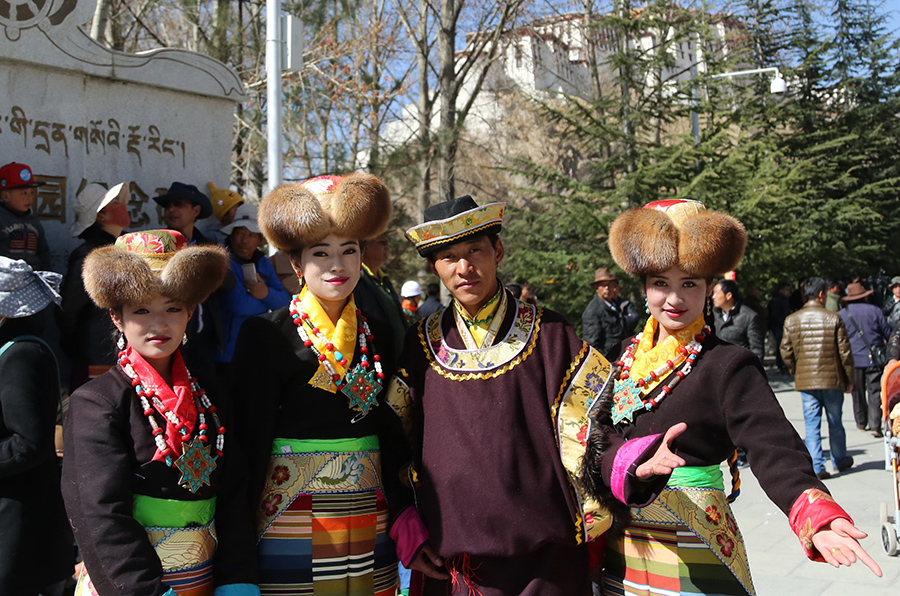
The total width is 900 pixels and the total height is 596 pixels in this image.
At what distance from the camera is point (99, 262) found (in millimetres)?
2438

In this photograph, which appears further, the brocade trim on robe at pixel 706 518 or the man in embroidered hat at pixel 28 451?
the man in embroidered hat at pixel 28 451

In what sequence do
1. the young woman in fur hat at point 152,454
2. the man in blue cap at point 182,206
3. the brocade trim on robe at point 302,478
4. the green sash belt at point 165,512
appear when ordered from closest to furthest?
the young woman in fur hat at point 152,454, the green sash belt at point 165,512, the brocade trim on robe at point 302,478, the man in blue cap at point 182,206

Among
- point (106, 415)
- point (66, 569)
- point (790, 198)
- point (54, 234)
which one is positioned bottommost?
point (66, 569)

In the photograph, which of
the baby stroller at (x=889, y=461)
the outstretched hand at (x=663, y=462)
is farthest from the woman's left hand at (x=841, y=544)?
the baby stroller at (x=889, y=461)

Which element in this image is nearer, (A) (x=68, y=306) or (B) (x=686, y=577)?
(B) (x=686, y=577)

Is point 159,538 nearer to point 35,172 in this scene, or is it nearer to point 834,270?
point 35,172

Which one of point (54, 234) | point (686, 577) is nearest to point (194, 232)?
point (54, 234)

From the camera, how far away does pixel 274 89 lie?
7.76 meters

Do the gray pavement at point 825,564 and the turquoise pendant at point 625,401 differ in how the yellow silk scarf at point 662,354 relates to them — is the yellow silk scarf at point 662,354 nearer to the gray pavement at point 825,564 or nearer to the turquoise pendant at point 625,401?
the turquoise pendant at point 625,401

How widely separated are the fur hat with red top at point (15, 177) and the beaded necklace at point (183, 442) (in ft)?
7.88

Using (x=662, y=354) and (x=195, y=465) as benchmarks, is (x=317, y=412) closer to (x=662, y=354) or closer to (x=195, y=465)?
(x=195, y=465)

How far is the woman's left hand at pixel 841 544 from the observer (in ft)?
6.82

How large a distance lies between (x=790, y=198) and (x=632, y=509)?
41.0 ft

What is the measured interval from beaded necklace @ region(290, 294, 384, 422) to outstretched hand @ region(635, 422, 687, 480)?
37.3 inches
